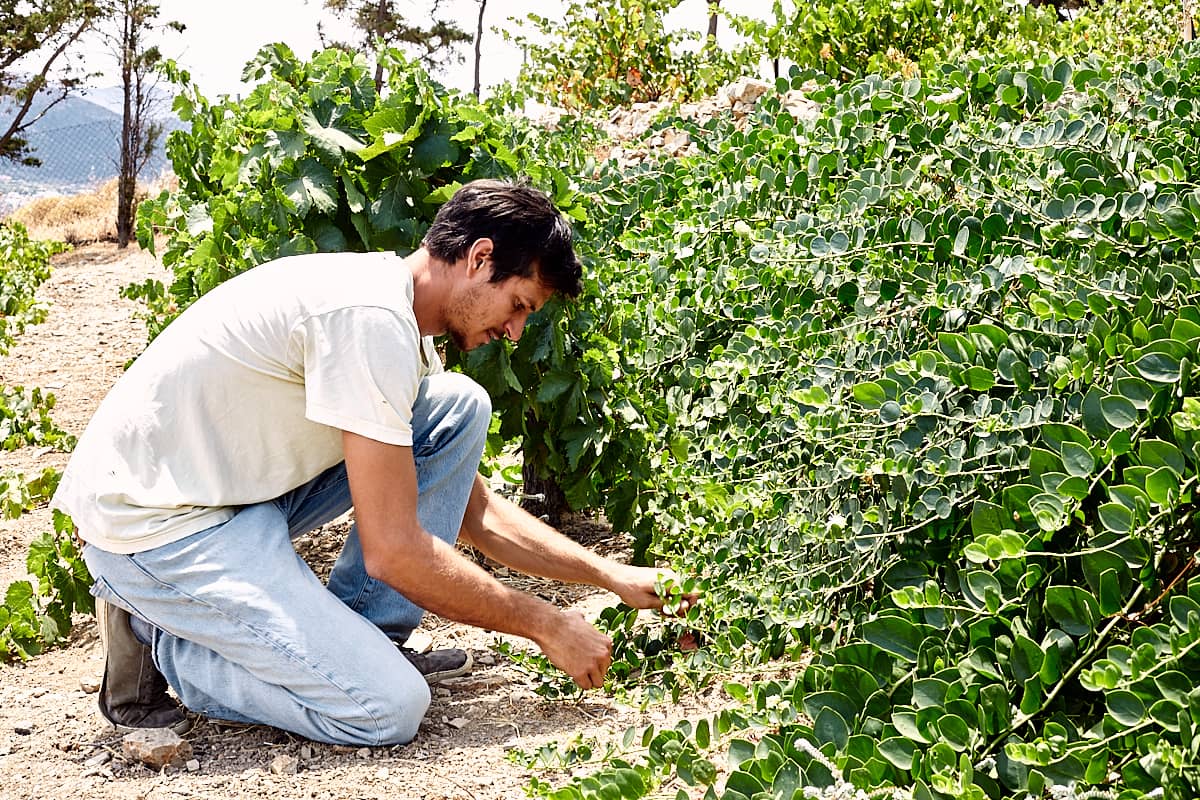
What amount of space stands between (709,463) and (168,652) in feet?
3.95

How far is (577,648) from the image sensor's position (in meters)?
2.24

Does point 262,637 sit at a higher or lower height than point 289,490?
lower

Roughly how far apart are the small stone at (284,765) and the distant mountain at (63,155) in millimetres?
18182

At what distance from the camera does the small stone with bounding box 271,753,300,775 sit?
85.0 inches

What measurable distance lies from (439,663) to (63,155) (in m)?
21.9

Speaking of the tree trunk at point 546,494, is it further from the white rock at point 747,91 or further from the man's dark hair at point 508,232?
the white rock at point 747,91

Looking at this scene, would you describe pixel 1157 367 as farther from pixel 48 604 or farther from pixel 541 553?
pixel 48 604

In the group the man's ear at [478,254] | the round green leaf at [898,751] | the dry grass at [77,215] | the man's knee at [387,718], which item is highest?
the man's ear at [478,254]

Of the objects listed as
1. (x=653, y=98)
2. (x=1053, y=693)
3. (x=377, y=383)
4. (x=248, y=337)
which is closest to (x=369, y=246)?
(x=248, y=337)

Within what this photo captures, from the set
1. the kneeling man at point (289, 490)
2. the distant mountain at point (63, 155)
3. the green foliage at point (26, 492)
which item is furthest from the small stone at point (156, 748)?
the distant mountain at point (63, 155)

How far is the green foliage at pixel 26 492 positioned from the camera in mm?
4066

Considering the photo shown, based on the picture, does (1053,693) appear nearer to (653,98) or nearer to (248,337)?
(248,337)

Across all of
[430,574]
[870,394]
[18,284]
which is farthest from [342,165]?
[18,284]

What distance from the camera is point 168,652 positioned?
2.40m
